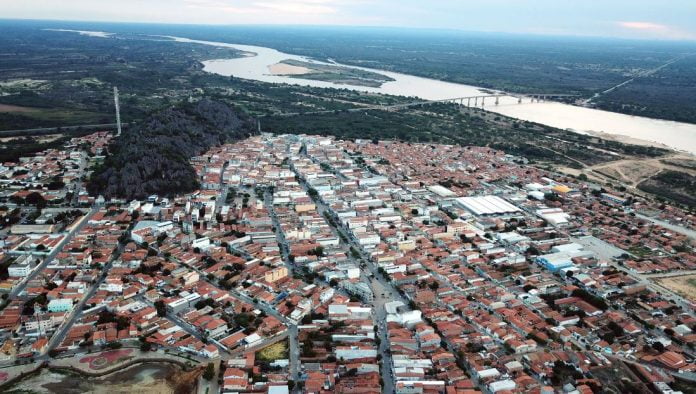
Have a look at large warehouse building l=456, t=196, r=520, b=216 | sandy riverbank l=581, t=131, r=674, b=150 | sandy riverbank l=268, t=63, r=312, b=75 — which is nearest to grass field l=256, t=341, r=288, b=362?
large warehouse building l=456, t=196, r=520, b=216

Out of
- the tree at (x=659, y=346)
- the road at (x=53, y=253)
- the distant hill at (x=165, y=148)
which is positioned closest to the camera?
the tree at (x=659, y=346)

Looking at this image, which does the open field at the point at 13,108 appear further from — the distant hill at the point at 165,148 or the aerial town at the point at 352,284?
the aerial town at the point at 352,284

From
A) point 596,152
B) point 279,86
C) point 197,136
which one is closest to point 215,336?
point 197,136

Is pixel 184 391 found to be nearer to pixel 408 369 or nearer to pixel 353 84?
pixel 408 369

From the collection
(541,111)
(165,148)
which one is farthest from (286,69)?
(165,148)

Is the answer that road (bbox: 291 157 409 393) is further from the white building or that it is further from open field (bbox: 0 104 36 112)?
open field (bbox: 0 104 36 112)

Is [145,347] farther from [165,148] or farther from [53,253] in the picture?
[165,148]

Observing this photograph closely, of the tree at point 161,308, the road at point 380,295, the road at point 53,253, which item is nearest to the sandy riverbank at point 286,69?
the road at point 53,253
